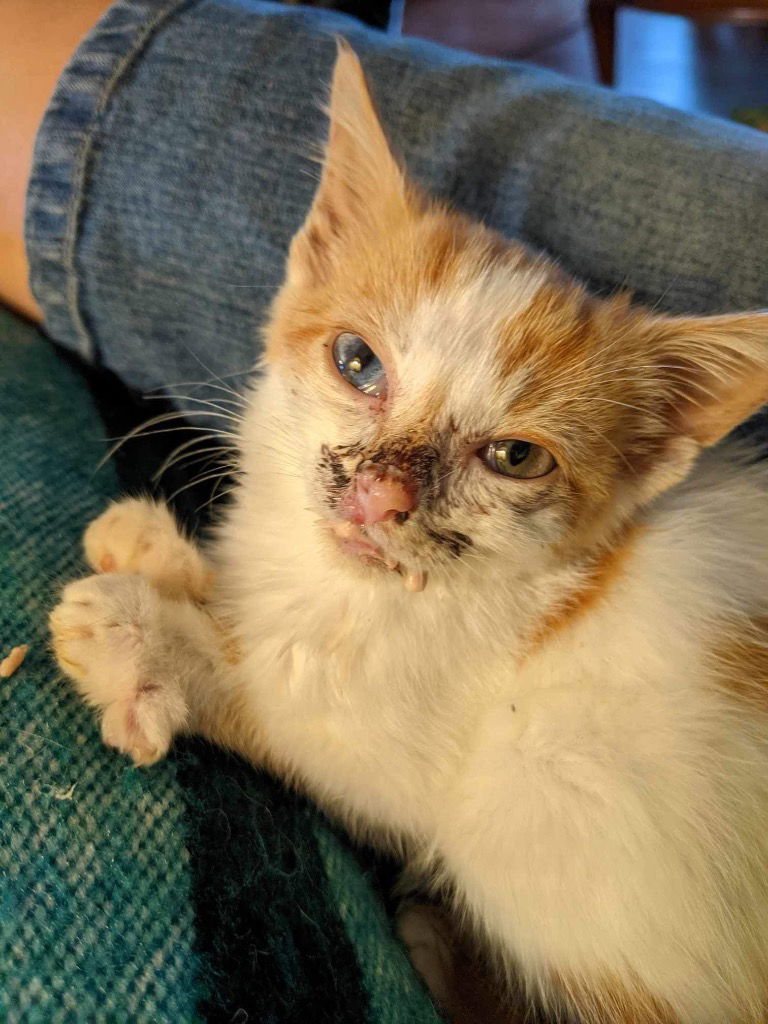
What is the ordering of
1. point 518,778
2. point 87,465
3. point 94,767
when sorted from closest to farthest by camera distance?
point 94,767 < point 518,778 < point 87,465

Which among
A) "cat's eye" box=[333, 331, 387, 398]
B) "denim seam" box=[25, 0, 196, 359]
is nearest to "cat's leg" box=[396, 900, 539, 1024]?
"cat's eye" box=[333, 331, 387, 398]

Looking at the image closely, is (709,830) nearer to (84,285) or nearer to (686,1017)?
(686,1017)

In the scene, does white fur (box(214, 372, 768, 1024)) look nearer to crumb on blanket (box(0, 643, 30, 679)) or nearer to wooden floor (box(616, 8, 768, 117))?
crumb on blanket (box(0, 643, 30, 679))

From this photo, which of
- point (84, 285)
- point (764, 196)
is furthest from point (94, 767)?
point (764, 196)

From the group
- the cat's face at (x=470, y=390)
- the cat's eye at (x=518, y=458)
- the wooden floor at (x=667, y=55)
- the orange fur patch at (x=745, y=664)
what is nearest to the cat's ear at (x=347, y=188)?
the cat's face at (x=470, y=390)

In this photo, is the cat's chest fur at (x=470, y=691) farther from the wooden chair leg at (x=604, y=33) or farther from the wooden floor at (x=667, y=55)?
the wooden floor at (x=667, y=55)

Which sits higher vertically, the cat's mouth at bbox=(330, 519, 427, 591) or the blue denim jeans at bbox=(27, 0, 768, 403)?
the blue denim jeans at bbox=(27, 0, 768, 403)

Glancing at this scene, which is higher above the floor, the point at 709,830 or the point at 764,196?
the point at 764,196
